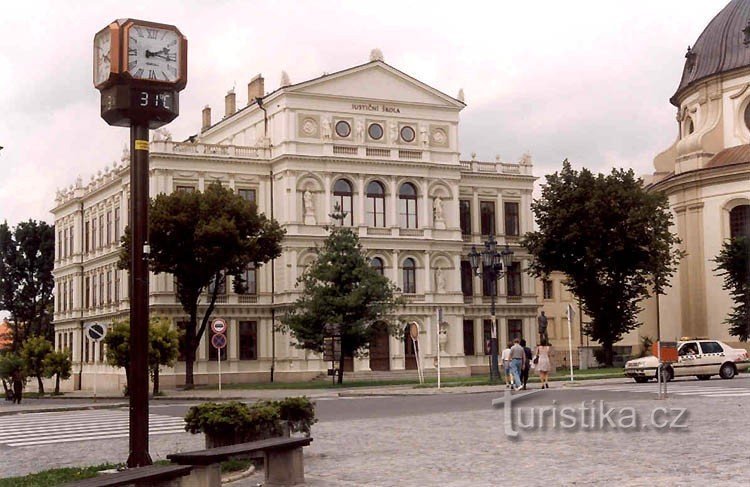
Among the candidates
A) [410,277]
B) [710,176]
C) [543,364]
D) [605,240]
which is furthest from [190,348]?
[710,176]

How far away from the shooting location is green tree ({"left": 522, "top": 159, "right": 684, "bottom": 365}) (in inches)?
2281

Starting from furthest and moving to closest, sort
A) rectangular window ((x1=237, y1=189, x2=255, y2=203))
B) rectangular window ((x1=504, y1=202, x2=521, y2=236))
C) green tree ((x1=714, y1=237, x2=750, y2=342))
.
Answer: rectangular window ((x1=504, y1=202, x2=521, y2=236))
rectangular window ((x1=237, y1=189, x2=255, y2=203))
green tree ((x1=714, y1=237, x2=750, y2=342))

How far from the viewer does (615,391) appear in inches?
1230

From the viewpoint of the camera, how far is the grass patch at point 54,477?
1310cm

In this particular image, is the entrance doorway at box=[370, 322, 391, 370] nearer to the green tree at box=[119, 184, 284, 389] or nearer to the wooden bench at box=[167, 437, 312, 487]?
the green tree at box=[119, 184, 284, 389]

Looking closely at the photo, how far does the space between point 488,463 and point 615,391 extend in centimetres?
1827

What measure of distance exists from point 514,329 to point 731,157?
684 inches

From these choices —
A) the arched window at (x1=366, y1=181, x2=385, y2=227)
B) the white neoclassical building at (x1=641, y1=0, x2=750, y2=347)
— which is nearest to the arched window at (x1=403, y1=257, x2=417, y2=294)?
the arched window at (x1=366, y1=181, x2=385, y2=227)

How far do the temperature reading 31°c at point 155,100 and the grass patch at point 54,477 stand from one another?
4.57m

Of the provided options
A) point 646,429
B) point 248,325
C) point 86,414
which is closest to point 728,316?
point 248,325

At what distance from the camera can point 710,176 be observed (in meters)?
67.8

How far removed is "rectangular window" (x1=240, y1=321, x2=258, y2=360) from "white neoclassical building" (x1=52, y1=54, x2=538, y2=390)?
0.06 m

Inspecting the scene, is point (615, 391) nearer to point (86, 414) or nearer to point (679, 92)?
point (86, 414)

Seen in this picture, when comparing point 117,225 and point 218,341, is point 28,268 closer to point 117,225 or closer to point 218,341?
point 117,225
